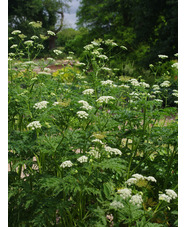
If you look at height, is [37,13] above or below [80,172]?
above

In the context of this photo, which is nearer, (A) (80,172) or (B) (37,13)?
(A) (80,172)

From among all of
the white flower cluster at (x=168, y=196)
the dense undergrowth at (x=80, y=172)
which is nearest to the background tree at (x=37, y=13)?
the dense undergrowth at (x=80, y=172)

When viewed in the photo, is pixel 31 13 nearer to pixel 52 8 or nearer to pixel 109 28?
pixel 52 8

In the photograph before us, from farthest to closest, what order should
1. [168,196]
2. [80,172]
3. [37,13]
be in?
1. [37,13]
2. [80,172]
3. [168,196]

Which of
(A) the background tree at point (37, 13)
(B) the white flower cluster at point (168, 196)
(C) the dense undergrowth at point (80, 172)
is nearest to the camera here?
(B) the white flower cluster at point (168, 196)

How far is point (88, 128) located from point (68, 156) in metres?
0.35

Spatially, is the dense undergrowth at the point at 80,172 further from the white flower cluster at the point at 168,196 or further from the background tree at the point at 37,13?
the background tree at the point at 37,13

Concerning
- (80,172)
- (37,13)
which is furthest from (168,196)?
(37,13)

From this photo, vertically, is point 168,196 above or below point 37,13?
below

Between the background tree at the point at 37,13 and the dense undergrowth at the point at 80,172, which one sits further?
the background tree at the point at 37,13

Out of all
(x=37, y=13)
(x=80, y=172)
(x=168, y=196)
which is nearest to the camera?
(x=168, y=196)

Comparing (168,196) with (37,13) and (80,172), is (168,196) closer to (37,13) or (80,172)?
(80,172)

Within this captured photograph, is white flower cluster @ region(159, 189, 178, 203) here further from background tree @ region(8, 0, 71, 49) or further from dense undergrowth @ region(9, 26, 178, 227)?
background tree @ region(8, 0, 71, 49)

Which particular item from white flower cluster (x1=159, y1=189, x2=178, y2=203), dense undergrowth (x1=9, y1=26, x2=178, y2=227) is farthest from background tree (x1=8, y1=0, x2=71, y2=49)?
white flower cluster (x1=159, y1=189, x2=178, y2=203)
